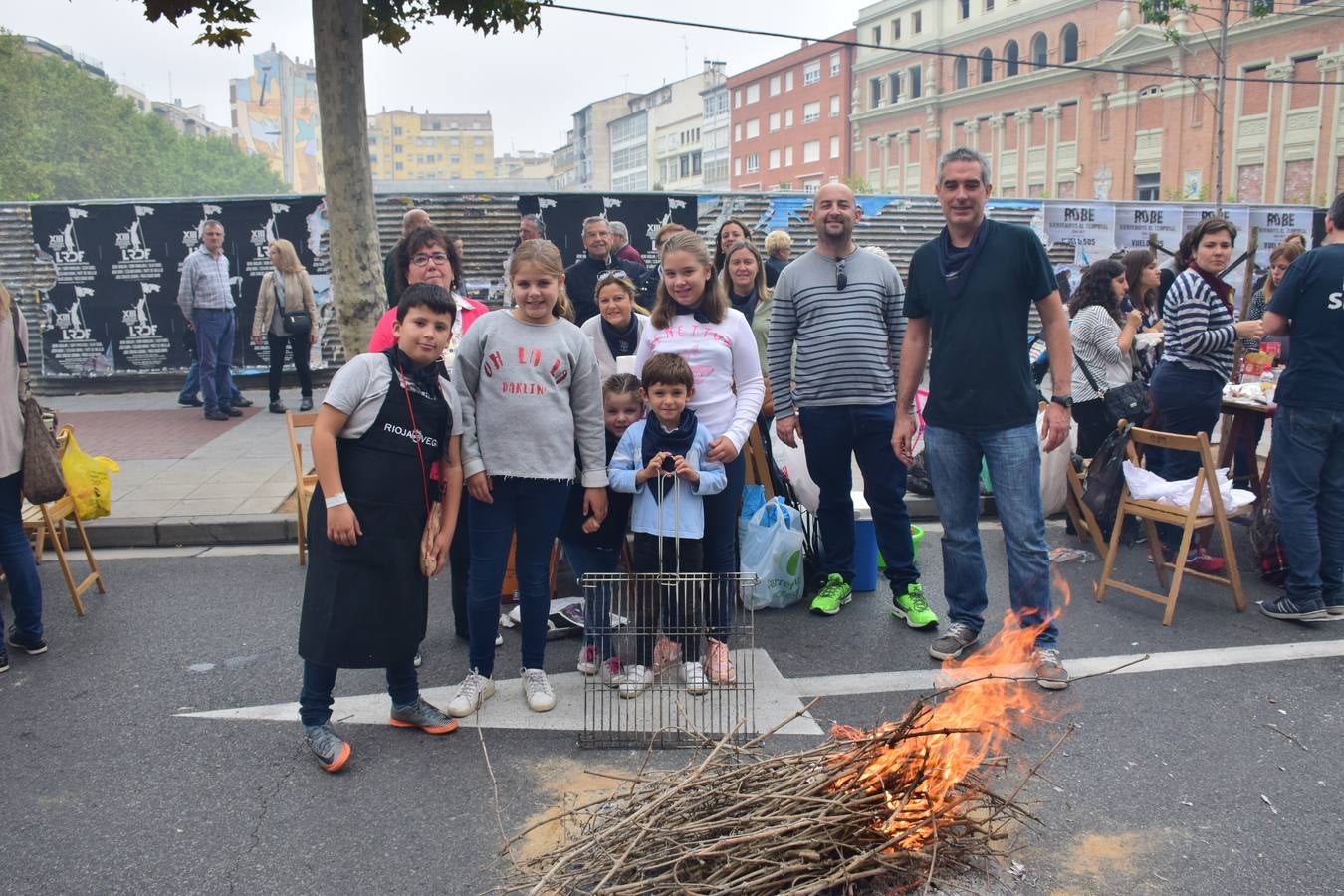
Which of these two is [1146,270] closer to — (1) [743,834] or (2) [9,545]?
(1) [743,834]

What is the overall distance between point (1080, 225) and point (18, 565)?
14.2m

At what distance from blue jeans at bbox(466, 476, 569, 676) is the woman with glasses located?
112 cm

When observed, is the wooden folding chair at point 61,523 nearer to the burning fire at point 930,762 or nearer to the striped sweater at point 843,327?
the striped sweater at point 843,327

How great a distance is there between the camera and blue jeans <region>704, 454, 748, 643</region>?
4.27 meters

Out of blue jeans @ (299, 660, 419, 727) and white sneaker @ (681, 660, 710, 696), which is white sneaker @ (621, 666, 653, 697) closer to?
white sneaker @ (681, 660, 710, 696)

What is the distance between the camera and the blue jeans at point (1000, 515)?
4289 millimetres

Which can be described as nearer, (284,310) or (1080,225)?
(284,310)

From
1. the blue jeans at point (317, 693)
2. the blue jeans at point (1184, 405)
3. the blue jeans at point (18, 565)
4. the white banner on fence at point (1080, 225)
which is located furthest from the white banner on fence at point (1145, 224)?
the blue jeans at point (18, 565)

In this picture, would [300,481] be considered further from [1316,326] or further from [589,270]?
[1316,326]

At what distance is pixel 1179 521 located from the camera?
16.8 ft

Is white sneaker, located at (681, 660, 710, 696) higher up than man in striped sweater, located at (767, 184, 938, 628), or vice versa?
man in striped sweater, located at (767, 184, 938, 628)

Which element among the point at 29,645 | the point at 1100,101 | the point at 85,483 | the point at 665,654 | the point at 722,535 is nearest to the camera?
the point at 665,654

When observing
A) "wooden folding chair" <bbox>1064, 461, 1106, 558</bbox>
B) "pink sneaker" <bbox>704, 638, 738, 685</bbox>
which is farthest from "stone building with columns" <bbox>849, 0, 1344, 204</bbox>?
"pink sneaker" <bbox>704, 638, 738, 685</bbox>

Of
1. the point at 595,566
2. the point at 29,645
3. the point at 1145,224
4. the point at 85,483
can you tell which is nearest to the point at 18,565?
the point at 29,645
